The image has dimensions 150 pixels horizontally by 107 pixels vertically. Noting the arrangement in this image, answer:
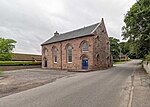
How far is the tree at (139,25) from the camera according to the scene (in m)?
21.2

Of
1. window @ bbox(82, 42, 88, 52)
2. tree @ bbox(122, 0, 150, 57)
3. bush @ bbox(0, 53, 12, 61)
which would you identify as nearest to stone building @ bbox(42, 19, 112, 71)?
window @ bbox(82, 42, 88, 52)

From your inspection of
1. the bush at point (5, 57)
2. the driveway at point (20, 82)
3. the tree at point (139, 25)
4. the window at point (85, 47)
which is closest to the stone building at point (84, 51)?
the window at point (85, 47)

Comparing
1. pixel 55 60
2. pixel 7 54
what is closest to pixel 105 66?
pixel 55 60

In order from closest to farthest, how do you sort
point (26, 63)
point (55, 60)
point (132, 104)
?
point (132, 104)
point (55, 60)
point (26, 63)

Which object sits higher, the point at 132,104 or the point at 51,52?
the point at 51,52

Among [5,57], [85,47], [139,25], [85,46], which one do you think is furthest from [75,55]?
[5,57]

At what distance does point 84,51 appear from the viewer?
33344mm

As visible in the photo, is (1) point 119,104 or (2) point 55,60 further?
(2) point 55,60

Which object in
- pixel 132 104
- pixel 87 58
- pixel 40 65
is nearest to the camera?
pixel 132 104

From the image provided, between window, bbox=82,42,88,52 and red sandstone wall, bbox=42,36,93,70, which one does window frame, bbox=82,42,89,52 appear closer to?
window, bbox=82,42,88,52

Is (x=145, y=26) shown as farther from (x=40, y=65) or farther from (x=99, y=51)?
(x=40, y=65)

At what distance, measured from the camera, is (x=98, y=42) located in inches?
1335

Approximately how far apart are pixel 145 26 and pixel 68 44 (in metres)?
19.2

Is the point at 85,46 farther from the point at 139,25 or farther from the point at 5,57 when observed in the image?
the point at 5,57
